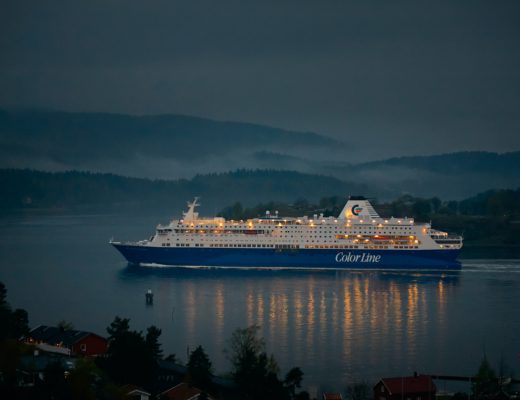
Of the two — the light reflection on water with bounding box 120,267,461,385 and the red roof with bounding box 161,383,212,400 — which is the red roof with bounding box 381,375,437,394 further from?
the red roof with bounding box 161,383,212,400

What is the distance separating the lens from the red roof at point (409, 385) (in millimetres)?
14242

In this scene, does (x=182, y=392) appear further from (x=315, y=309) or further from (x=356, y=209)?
(x=356, y=209)

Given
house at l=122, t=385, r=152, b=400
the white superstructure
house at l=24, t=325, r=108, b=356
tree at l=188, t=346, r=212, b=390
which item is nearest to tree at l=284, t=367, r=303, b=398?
tree at l=188, t=346, r=212, b=390

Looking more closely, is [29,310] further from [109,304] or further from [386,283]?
[386,283]

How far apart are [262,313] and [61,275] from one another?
1037 cm

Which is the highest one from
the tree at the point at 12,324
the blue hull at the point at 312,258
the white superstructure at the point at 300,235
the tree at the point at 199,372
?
the white superstructure at the point at 300,235

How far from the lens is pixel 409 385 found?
14.4 meters

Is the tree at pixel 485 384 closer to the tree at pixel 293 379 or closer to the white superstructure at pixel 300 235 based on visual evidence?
the tree at pixel 293 379

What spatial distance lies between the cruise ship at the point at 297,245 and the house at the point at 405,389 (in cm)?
1800

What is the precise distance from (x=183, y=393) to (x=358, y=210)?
20.7m

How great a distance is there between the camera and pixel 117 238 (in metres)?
49.2

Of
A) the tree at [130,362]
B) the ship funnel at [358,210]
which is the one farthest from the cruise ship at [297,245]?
the tree at [130,362]

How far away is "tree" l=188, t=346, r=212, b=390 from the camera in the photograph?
14352 millimetres

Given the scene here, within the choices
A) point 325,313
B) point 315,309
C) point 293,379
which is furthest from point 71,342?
point 315,309
